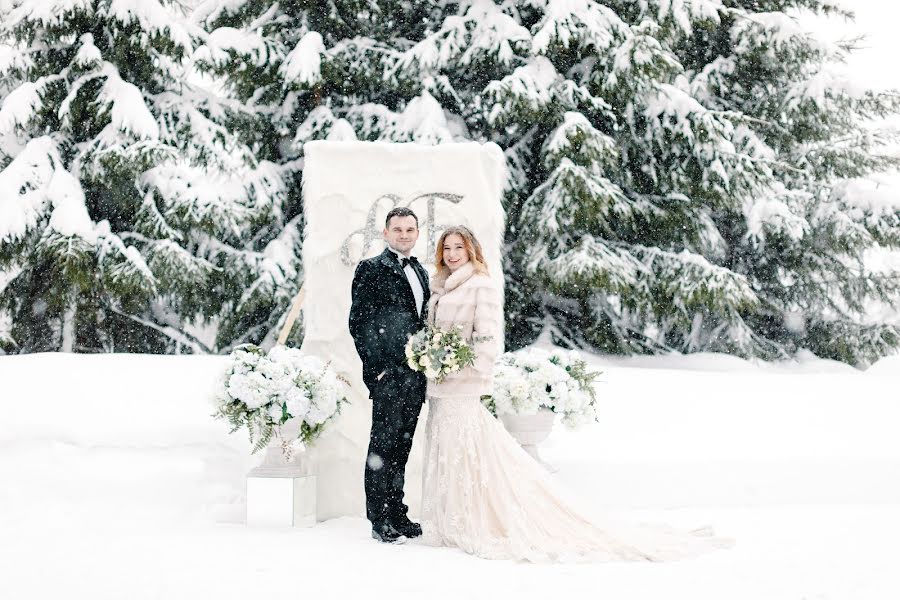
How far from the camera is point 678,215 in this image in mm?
11602

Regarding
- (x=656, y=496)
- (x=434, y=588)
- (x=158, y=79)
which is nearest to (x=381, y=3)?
(x=158, y=79)

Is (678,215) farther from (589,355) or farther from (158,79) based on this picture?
(158,79)

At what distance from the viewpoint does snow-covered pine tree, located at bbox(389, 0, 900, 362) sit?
1064 cm

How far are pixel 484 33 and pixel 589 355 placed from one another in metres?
4.15

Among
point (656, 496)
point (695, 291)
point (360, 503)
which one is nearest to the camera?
point (360, 503)

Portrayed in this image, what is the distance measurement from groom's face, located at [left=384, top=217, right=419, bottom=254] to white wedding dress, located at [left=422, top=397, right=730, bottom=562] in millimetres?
799

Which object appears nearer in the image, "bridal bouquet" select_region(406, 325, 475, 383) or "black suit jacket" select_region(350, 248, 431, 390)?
"bridal bouquet" select_region(406, 325, 475, 383)

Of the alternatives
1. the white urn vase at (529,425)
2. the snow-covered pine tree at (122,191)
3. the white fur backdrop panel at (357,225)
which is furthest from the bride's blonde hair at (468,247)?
the snow-covered pine tree at (122,191)

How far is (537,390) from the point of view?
5.21 metres

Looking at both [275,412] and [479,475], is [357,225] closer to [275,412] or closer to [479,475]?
[275,412]

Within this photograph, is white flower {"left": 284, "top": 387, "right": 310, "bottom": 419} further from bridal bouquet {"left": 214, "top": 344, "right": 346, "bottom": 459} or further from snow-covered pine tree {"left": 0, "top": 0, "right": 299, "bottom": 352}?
snow-covered pine tree {"left": 0, "top": 0, "right": 299, "bottom": 352}

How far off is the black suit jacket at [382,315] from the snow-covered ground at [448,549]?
0.88m

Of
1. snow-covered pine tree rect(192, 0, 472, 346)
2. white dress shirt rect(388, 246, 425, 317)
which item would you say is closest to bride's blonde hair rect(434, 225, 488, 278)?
white dress shirt rect(388, 246, 425, 317)

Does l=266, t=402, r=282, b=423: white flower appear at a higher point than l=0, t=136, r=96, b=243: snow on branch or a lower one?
lower
